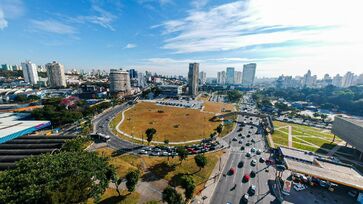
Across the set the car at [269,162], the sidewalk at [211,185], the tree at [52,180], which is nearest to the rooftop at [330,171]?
the car at [269,162]

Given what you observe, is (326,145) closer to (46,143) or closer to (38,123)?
(46,143)

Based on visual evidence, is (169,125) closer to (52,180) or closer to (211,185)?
(211,185)

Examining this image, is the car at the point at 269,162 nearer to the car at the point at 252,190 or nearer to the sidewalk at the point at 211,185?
the sidewalk at the point at 211,185

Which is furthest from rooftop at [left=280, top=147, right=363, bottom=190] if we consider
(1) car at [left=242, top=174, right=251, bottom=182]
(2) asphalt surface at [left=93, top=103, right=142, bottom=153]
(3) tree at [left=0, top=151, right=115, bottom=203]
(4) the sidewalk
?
(2) asphalt surface at [left=93, top=103, right=142, bottom=153]

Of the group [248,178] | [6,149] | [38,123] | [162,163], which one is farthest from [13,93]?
[248,178]

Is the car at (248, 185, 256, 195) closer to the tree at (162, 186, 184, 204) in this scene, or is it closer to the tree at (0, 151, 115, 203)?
the tree at (162, 186, 184, 204)

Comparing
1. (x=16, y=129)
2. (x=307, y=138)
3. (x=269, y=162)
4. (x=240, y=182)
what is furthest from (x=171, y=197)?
(x=307, y=138)

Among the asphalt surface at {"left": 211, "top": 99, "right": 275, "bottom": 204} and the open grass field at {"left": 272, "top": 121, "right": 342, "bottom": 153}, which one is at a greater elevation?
the asphalt surface at {"left": 211, "top": 99, "right": 275, "bottom": 204}
